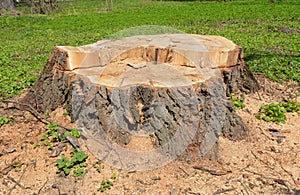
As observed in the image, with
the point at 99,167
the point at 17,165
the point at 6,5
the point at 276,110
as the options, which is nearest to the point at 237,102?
the point at 276,110

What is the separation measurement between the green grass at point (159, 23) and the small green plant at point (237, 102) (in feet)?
3.91

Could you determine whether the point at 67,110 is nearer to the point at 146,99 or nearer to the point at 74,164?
the point at 74,164

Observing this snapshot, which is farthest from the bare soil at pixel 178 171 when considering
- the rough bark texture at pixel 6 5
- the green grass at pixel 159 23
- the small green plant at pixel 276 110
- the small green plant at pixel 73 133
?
the rough bark texture at pixel 6 5

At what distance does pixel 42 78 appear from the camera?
13.1 ft

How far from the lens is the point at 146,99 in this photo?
3234mm

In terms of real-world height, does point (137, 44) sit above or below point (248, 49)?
above

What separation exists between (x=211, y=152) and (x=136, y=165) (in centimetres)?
81

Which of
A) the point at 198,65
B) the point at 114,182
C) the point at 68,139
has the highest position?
the point at 198,65

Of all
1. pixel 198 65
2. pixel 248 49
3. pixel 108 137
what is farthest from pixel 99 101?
pixel 248 49

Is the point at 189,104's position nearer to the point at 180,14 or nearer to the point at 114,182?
the point at 114,182

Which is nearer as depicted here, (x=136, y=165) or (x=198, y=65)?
(x=136, y=165)

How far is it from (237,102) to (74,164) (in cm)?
228

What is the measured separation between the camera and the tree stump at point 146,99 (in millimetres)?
3219

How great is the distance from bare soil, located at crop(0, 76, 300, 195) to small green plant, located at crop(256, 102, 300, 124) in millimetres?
250
